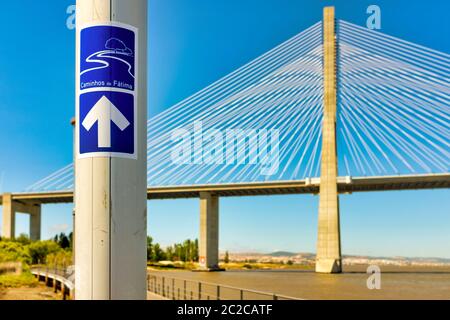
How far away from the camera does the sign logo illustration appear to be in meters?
5.17

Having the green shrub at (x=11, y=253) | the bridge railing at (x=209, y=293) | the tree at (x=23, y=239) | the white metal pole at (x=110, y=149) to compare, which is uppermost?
the white metal pole at (x=110, y=149)

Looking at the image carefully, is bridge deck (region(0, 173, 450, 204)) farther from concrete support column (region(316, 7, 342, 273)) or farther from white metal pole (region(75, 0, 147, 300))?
white metal pole (region(75, 0, 147, 300))

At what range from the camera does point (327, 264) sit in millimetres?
66375

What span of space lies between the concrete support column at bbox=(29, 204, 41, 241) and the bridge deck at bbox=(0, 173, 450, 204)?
396cm

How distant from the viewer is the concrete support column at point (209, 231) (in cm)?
8269

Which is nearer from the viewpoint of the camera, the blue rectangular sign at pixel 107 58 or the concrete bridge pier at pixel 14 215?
the blue rectangular sign at pixel 107 58

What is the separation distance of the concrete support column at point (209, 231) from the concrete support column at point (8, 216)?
28.2 m

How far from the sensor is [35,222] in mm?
93750

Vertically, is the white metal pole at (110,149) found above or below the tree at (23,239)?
above

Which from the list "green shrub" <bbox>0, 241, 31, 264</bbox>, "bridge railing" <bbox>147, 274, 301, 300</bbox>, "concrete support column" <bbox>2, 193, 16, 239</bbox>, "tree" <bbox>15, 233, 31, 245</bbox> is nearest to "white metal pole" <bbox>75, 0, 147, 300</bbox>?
"bridge railing" <bbox>147, 274, 301, 300</bbox>

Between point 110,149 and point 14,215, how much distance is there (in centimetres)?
9002

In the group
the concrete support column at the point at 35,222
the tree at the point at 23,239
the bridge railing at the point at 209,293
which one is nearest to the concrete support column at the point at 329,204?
the tree at the point at 23,239

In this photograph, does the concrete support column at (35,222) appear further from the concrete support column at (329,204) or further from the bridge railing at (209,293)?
the bridge railing at (209,293)
